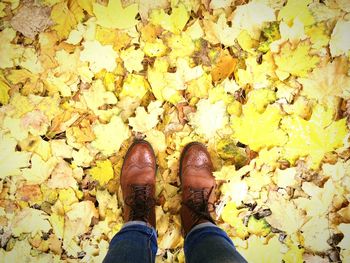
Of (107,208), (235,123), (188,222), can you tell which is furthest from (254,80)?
(107,208)

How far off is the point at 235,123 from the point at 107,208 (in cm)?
67

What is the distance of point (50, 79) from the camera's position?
4.31ft

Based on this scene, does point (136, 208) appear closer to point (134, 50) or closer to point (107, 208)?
point (107, 208)

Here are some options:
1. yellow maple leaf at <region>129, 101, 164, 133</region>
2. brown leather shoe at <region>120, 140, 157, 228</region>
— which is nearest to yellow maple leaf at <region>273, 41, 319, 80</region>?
yellow maple leaf at <region>129, 101, 164, 133</region>

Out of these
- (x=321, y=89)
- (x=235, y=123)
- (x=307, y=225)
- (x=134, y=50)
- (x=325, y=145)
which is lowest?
(x=307, y=225)

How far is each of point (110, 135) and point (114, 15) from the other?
505 millimetres

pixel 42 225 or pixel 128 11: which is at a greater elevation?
pixel 128 11

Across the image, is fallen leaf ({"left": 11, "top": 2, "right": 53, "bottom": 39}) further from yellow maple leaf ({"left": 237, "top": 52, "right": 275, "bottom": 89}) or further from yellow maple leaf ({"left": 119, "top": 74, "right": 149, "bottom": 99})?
yellow maple leaf ({"left": 237, "top": 52, "right": 275, "bottom": 89})

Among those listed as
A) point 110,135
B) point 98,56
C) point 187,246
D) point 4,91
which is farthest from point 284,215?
point 4,91

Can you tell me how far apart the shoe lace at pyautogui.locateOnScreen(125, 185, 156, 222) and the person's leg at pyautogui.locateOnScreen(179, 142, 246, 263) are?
0.15 m

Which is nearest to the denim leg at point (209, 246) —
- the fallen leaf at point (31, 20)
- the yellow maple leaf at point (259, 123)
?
the yellow maple leaf at point (259, 123)

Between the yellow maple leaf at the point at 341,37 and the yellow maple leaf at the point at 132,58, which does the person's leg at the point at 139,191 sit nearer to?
the yellow maple leaf at the point at 132,58

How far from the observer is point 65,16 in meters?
1.30

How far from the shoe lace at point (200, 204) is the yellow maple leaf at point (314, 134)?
392 millimetres
